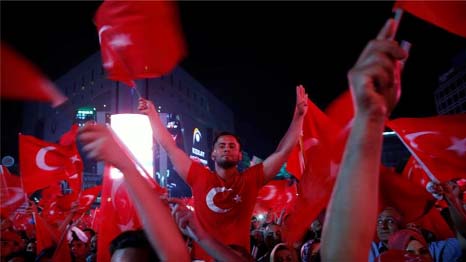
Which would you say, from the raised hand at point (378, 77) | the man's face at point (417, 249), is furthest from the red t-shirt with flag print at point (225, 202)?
the raised hand at point (378, 77)

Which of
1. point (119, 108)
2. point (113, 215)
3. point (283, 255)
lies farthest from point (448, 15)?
point (119, 108)

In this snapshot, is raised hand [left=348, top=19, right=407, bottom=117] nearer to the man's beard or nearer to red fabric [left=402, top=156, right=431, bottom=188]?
the man's beard

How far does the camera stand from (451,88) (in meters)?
64.2

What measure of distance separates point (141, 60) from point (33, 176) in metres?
3.90

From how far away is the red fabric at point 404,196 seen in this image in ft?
16.3

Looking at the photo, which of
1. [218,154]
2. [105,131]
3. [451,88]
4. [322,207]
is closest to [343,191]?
[105,131]

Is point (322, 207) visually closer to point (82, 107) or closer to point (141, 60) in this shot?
point (141, 60)

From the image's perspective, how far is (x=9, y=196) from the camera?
281 inches

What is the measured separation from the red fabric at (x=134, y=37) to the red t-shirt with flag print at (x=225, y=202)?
3.80 ft

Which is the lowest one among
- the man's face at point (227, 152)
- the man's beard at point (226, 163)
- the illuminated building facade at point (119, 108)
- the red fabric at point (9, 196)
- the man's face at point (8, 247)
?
the man's face at point (8, 247)

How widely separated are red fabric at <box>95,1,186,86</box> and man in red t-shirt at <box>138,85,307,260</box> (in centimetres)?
66

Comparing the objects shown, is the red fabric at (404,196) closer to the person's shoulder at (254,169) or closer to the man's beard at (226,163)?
the person's shoulder at (254,169)

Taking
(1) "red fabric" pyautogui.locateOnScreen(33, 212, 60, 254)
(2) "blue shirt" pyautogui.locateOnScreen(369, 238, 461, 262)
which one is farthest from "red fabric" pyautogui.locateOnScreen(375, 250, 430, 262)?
(1) "red fabric" pyautogui.locateOnScreen(33, 212, 60, 254)

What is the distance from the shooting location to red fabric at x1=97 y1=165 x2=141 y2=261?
5168mm
